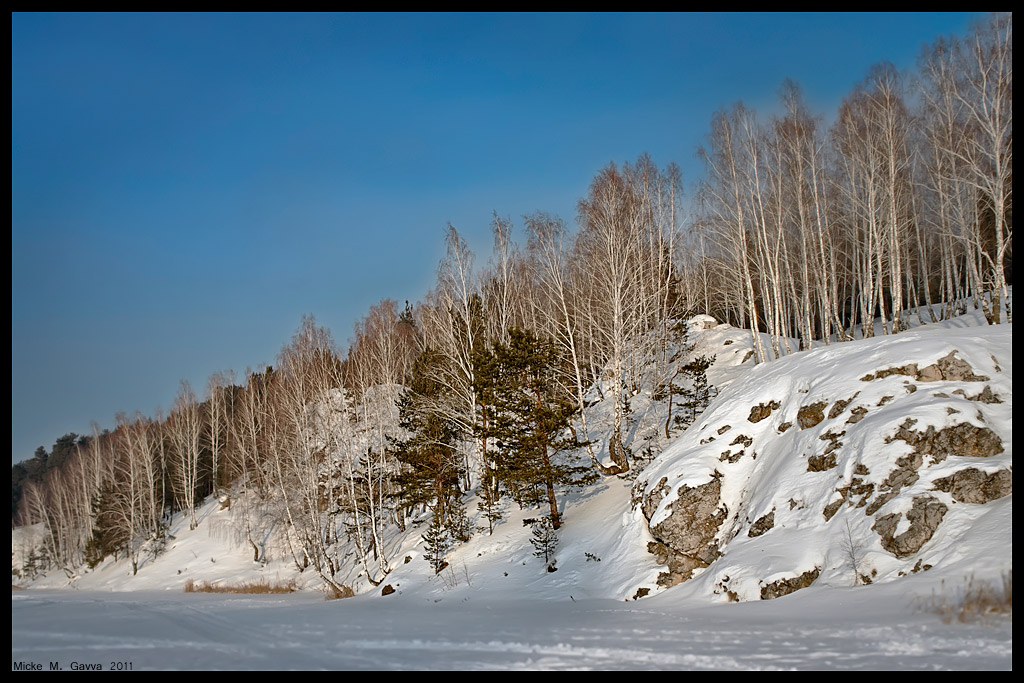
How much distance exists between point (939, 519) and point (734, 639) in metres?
5.26

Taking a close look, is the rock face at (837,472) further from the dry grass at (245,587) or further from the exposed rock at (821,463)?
the dry grass at (245,587)

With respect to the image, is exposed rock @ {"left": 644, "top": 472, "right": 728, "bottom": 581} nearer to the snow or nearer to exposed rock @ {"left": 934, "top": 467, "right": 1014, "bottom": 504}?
the snow

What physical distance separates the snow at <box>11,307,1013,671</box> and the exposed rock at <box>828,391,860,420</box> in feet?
0.61

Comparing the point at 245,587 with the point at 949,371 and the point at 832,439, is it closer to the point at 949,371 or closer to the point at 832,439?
the point at 832,439

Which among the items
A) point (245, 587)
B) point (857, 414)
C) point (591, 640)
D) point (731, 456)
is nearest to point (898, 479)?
point (857, 414)

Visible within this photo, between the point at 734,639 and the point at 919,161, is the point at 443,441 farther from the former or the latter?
Result: the point at 919,161

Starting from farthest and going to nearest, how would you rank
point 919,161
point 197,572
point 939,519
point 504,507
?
point 197,572 → point 919,161 → point 504,507 → point 939,519

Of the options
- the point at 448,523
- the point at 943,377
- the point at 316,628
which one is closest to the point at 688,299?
the point at 448,523

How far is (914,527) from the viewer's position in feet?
33.0

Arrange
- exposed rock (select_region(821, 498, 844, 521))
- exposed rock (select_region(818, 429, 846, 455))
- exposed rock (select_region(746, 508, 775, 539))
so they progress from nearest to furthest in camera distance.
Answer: exposed rock (select_region(821, 498, 844, 521))
exposed rock (select_region(746, 508, 775, 539))
exposed rock (select_region(818, 429, 846, 455))

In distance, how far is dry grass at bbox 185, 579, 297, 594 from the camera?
29.7 m

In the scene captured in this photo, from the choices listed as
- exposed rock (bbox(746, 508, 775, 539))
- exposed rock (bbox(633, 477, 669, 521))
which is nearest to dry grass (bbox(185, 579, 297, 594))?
exposed rock (bbox(633, 477, 669, 521))

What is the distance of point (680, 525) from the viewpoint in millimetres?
14453

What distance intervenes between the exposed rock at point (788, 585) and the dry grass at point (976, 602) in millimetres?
2878
